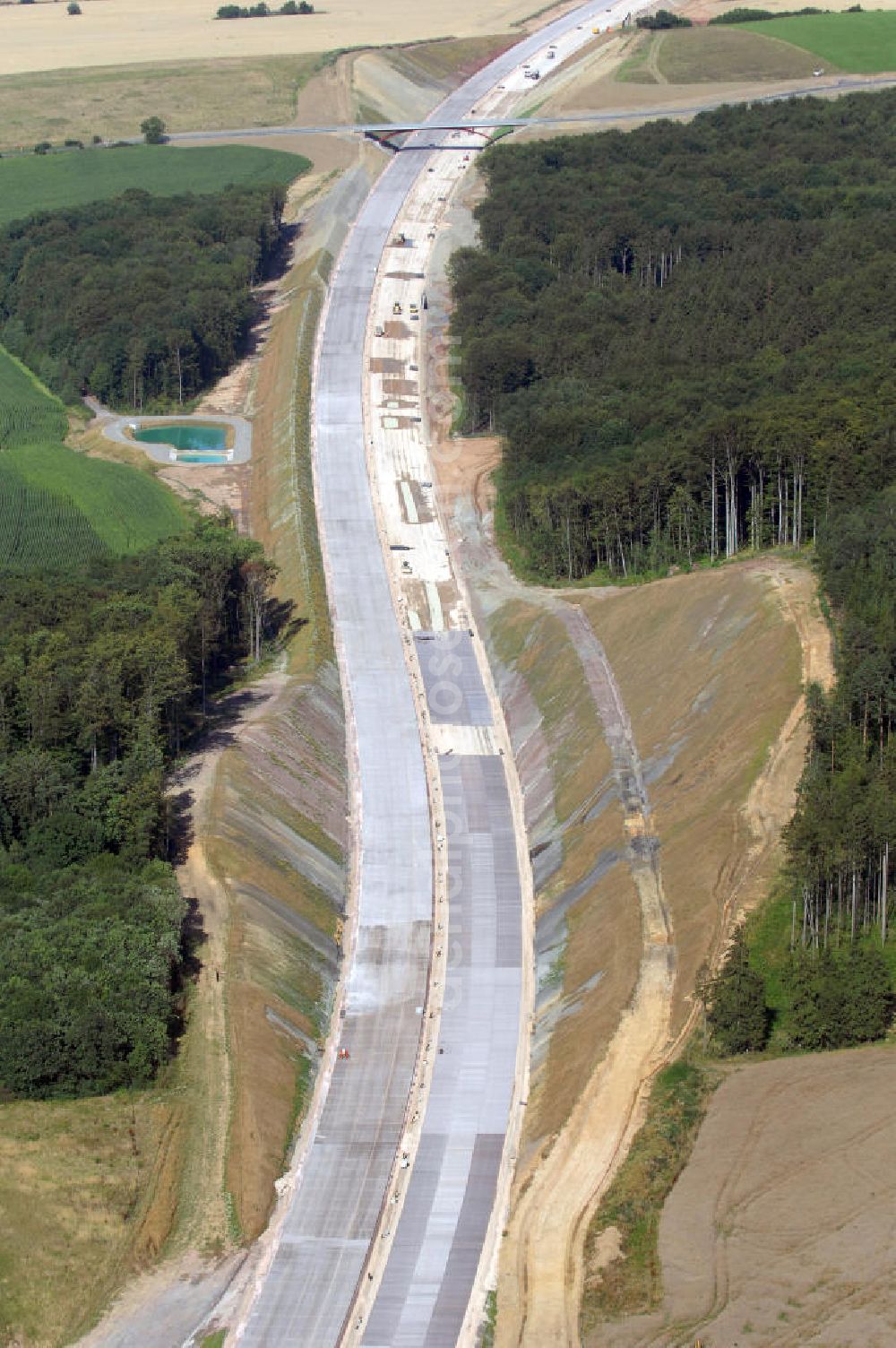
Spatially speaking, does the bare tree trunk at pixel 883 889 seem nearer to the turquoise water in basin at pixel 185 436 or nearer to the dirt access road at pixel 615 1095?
the dirt access road at pixel 615 1095

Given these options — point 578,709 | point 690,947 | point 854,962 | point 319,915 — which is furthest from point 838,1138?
point 578,709

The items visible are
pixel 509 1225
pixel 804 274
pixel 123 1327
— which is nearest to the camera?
pixel 123 1327

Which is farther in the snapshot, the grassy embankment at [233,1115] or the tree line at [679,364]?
the tree line at [679,364]

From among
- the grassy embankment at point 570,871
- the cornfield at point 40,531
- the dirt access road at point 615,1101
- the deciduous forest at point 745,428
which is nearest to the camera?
the dirt access road at point 615,1101

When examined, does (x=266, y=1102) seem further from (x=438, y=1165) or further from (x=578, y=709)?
(x=578, y=709)

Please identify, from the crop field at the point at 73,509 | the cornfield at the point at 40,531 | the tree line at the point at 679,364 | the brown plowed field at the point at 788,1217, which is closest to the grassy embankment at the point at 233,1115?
the brown plowed field at the point at 788,1217

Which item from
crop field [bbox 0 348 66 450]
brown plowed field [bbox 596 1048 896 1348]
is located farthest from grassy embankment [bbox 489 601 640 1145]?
crop field [bbox 0 348 66 450]
